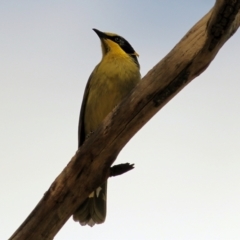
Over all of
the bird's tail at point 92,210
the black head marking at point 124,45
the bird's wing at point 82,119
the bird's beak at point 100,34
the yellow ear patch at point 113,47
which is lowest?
the bird's tail at point 92,210

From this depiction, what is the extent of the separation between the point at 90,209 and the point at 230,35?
2.40 m

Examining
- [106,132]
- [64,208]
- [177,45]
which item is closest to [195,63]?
[177,45]

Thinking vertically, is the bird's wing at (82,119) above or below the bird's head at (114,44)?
below

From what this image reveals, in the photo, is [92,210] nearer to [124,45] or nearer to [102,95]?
[102,95]

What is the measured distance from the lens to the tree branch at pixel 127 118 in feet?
11.6

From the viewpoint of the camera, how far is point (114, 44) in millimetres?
5492

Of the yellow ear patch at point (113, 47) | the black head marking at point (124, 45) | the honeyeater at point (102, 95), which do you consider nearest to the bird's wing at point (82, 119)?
the honeyeater at point (102, 95)

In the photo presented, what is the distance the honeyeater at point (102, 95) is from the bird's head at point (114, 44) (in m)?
0.03

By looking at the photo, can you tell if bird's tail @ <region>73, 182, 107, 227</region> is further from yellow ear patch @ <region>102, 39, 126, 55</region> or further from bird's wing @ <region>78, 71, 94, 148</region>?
yellow ear patch @ <region>102, 39, 126, 55</region>

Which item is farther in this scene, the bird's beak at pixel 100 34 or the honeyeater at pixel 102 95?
the bird's beak at pixel 100 34

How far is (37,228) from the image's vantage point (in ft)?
13.0

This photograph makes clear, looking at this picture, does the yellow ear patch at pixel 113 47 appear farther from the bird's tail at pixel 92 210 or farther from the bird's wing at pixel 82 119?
the bird's tail at pixel 92 210

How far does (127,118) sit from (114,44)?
73.9 inches

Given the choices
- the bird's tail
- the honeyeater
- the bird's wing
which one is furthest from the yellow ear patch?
the bird's tail
